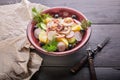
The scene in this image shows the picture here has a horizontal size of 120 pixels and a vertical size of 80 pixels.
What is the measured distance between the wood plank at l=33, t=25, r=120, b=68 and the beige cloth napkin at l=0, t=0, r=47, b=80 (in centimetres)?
6

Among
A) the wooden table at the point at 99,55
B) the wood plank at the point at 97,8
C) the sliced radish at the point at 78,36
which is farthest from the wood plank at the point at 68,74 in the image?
the wood plank at the point at 97,8

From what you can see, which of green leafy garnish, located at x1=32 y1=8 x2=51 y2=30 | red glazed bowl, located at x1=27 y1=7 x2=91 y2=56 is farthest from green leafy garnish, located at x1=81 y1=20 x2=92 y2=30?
green leafy garnish, located at x1=32 y1=8 x2=51 y2=30

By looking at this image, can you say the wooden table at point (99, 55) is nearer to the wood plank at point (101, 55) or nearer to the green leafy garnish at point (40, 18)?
the wood plank at point (101, 55)

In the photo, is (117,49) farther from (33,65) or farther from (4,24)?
(4,24)

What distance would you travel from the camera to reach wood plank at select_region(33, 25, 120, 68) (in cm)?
80

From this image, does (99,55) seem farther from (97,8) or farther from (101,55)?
(97,8)

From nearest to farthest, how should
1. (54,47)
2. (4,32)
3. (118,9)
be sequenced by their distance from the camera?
(54,47) < (4,32) < (118,9)

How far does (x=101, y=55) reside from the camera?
817 mm

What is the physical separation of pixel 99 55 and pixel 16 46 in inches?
11.9

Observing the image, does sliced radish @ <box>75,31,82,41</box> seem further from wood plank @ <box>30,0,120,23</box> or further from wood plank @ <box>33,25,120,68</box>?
wood plank @ <box>30,0,120,23</box>

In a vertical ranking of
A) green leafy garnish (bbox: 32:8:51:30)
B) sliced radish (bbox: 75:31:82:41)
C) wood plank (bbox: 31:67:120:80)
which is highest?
green leafy garnish (bbox: 32:8:51:30)

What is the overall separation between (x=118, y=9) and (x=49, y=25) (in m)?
0.35

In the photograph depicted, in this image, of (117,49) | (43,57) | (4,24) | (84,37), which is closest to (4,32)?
(4,24)

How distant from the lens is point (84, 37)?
30.7 inches
